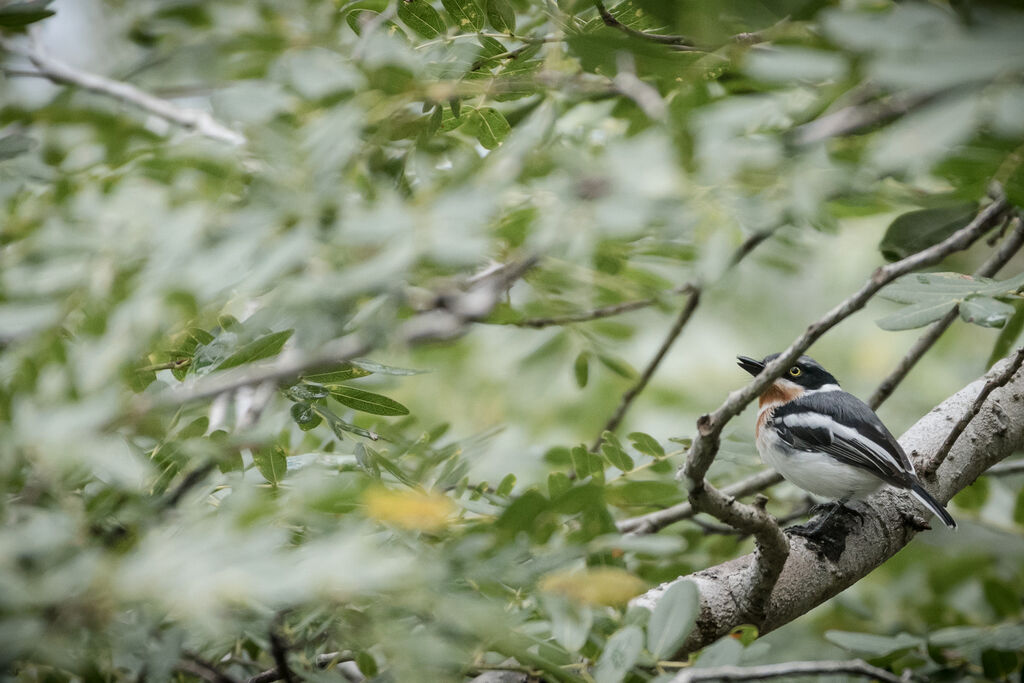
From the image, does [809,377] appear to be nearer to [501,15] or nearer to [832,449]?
[832,449]

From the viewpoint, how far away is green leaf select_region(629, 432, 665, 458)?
2201 mm

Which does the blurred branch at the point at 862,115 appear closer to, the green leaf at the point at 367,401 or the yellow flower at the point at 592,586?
the yellow flower at the point at 592,586

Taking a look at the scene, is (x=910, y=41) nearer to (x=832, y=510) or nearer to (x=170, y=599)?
(x=170, y=599)

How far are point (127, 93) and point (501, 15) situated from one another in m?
1.20

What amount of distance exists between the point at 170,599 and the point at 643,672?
3.33ft

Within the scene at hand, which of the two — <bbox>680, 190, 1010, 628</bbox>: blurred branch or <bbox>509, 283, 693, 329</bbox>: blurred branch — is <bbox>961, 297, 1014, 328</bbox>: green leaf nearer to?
<bbox>680, 190, 1010, 628</bbox>: blurred branch

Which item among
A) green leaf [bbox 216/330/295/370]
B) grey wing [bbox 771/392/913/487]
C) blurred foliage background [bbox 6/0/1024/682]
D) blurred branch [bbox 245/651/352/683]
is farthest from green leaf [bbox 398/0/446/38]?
grey wing [bbox 771/392/913/487]

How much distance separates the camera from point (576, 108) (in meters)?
2.73

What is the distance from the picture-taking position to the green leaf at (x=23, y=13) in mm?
1550

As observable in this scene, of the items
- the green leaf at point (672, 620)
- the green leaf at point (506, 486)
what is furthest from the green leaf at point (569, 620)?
the green leaf at point (506, 486)

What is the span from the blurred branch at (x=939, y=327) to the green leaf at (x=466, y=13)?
4.87 ft

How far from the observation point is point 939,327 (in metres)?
2.64

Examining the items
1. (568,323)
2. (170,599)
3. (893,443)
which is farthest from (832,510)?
(170,599)

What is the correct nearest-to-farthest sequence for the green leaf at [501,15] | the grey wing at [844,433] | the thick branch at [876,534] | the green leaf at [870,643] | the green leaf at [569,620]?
the green leaf at [569,620] → the green leaf at [501,15] → the thick branch at [876,534] → the green leaf at [870,643] → the grey wing at [844,433]
